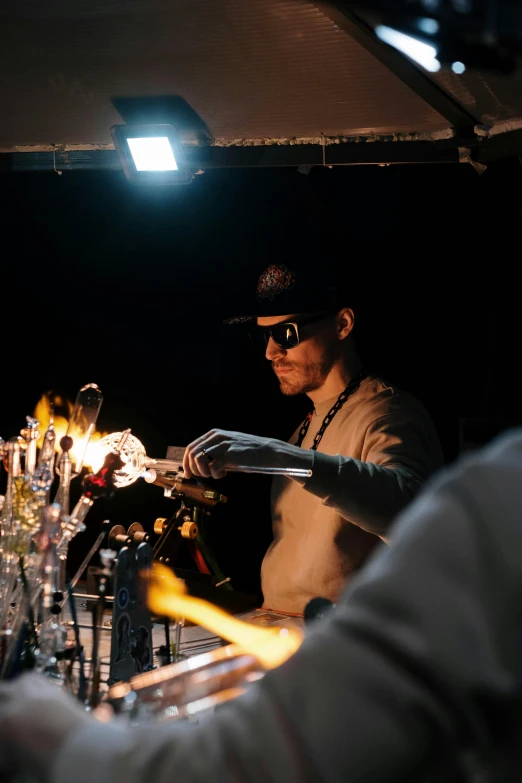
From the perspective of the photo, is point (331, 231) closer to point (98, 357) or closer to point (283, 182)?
point (283, 182)

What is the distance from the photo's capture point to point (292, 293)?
11.3ft

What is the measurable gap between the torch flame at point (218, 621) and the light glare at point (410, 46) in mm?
1586

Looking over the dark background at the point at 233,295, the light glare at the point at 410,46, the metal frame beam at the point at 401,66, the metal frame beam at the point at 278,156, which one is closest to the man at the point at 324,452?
the dark background at the point at 233,295

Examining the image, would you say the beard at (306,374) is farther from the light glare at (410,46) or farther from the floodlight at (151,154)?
the light glare at (410,46)

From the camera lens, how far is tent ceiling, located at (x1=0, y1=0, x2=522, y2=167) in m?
2.36

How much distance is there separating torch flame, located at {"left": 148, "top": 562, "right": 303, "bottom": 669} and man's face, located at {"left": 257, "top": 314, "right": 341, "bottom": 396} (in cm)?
117

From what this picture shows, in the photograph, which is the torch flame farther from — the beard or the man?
the beard

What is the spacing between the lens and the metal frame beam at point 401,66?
2215 mm

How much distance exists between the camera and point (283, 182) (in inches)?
176

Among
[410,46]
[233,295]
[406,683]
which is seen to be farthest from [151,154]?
[406,683]

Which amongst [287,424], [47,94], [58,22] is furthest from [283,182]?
[58,22]

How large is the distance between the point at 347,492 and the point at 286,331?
888 millimetres

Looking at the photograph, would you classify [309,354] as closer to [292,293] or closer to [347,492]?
[292,293]

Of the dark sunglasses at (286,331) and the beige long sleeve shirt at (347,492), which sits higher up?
the dark sunglasses at (286,331)
